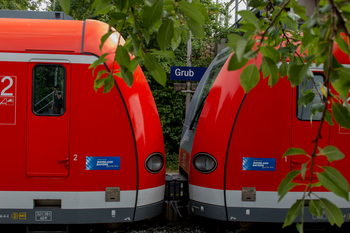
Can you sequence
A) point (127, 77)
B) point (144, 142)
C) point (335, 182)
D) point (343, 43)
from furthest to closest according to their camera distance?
point (144, 142) < point (127, 77) < point (343, 43) < point (335, 182)

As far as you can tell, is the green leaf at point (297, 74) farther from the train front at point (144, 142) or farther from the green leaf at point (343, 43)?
the train front at point (144, 142)

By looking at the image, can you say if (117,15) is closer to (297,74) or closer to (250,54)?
(250,54)

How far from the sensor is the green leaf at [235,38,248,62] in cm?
109

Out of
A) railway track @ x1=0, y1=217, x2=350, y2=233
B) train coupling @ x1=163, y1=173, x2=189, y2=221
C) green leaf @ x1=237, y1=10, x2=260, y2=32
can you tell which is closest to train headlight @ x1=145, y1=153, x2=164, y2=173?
train coupling @ x1=163, y1=173, x2=189, y2=221

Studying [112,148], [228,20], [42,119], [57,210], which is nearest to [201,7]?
[112,148]

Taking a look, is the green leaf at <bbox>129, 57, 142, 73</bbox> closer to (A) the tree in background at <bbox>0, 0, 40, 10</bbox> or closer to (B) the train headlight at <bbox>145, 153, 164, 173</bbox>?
(B) the train headlight at <bbox>145, 153, 164, 173</bbox>

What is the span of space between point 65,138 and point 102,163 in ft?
1.66

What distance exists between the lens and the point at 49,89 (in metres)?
3.43

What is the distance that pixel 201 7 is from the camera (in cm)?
182

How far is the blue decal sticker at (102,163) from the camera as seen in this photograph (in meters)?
3.39

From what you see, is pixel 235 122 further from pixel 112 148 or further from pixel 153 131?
pixel 112 148

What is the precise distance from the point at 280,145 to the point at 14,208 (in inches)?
122

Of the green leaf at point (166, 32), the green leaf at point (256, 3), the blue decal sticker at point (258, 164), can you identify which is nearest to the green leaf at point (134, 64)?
the green leaf at point (166, 32)

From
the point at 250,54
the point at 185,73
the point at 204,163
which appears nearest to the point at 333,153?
the point at 250,54
